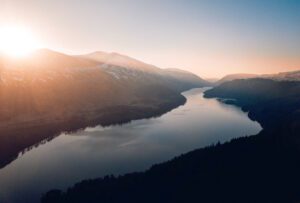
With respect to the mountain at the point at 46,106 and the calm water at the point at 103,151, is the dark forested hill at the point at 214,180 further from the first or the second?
the mountain at the point at 46,106

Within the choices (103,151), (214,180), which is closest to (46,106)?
(103,151)

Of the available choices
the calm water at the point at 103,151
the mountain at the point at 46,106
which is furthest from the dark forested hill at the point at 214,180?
the mountain at the point at 46,106

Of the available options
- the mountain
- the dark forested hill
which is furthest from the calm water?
the mountain

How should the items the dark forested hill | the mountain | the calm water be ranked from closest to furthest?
the dark forested hill < the calm water < the mountain

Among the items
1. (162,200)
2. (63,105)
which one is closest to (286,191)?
(162,200)

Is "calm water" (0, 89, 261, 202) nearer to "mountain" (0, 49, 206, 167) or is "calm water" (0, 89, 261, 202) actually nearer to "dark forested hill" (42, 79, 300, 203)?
"dark forested hill" (42, 79, 300, 203)

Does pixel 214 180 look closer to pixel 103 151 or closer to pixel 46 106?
pixel 103 151

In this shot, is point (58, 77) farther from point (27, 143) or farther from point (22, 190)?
point (22, 190)

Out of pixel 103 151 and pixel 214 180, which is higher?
pixel 103 151
